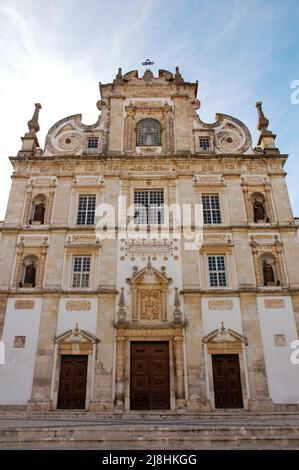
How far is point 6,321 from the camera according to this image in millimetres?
18469

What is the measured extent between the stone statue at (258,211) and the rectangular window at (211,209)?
2.08 m

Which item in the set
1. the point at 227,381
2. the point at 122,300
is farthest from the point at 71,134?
the point at 227,381

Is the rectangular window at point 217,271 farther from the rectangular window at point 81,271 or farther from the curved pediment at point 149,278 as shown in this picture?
the rectangular window at point 81,271

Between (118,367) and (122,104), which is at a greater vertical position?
(122,104)

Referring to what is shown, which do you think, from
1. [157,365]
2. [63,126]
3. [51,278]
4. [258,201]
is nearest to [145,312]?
[157,365]

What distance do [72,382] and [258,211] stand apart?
13.3 m

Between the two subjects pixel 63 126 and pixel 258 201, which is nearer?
pixel 258 201

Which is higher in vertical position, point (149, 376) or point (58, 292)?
point (58, 292)

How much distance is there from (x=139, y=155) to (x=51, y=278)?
8.89 metres

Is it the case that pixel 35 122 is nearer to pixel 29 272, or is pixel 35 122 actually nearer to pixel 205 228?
pixel 29 272

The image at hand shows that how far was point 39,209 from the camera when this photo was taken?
72.0 feet

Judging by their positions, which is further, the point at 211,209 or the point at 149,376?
the point at 211,209
